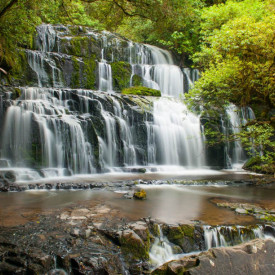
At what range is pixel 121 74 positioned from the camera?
2108 centimetres

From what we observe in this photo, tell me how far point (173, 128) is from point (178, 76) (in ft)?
28.4

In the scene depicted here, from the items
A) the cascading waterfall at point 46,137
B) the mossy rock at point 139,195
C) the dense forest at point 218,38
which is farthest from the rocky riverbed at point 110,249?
the cascading waterfall at point 46,137

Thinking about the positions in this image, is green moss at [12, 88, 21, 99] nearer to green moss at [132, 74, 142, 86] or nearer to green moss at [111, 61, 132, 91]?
green moss at [111, 61, 132, 91]

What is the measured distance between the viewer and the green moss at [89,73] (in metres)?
19.7

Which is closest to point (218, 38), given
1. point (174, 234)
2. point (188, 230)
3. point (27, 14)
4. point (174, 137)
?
point (27, 14)

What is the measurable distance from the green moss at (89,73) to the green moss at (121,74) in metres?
1.60

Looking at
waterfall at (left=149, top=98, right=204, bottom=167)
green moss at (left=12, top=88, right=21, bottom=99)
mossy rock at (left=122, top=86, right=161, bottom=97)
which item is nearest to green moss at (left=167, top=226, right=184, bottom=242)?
waterfall at (left=149, top=98, right=204, bottom=167)

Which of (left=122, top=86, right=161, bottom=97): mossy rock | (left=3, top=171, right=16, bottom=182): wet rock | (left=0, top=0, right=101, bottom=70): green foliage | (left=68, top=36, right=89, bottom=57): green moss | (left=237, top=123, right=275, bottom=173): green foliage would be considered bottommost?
(left=3, top=171, right=16, bottom=182): wet rock

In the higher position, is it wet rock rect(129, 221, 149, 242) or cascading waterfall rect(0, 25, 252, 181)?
cascading waterfall rect(0, 25, 252, 181)

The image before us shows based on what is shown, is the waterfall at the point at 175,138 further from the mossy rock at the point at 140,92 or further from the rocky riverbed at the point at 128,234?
the rocky riverbed at the point at 128,234

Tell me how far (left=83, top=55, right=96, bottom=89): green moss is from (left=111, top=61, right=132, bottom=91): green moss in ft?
5.24

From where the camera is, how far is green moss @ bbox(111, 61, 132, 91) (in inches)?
816

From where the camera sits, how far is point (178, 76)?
23.3 m

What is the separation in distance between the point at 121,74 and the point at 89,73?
2.58 m
